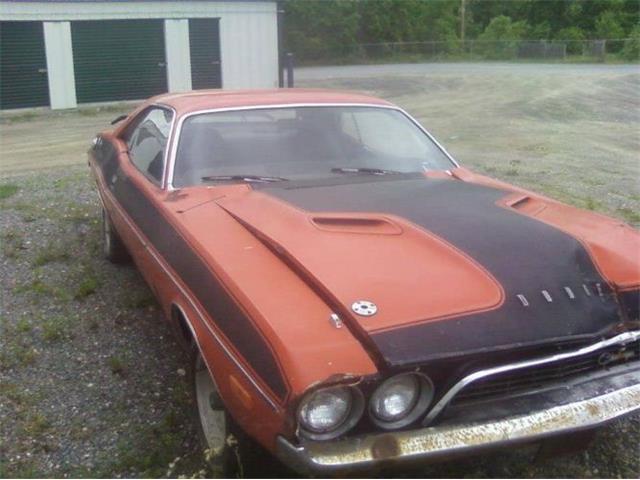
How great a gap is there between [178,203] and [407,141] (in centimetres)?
158

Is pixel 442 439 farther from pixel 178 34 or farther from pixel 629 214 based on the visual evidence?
pixel 178 34

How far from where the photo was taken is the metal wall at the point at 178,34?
1798 centimetres

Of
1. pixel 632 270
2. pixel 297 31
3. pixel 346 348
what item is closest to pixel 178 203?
pixel 346 348

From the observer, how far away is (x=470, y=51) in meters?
45.6

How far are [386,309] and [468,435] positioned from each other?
0.50 meters

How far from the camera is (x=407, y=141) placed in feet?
15.2

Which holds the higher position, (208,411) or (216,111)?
(216,111)

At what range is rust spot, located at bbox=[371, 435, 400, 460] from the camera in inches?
94.0

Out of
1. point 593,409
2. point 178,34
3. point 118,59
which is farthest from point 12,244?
point 178,34

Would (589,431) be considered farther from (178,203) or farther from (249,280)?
(178,203)

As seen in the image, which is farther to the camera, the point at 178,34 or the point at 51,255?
the point at 178,34

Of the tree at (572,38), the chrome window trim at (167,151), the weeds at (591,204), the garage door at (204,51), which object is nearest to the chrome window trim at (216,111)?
the chrome window trim at (167,151)

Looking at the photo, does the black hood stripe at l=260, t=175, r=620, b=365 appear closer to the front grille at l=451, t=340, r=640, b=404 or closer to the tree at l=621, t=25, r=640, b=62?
the front grille at l=451, t=340, r=640, b=404

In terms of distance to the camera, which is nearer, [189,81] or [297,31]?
[189,81]
